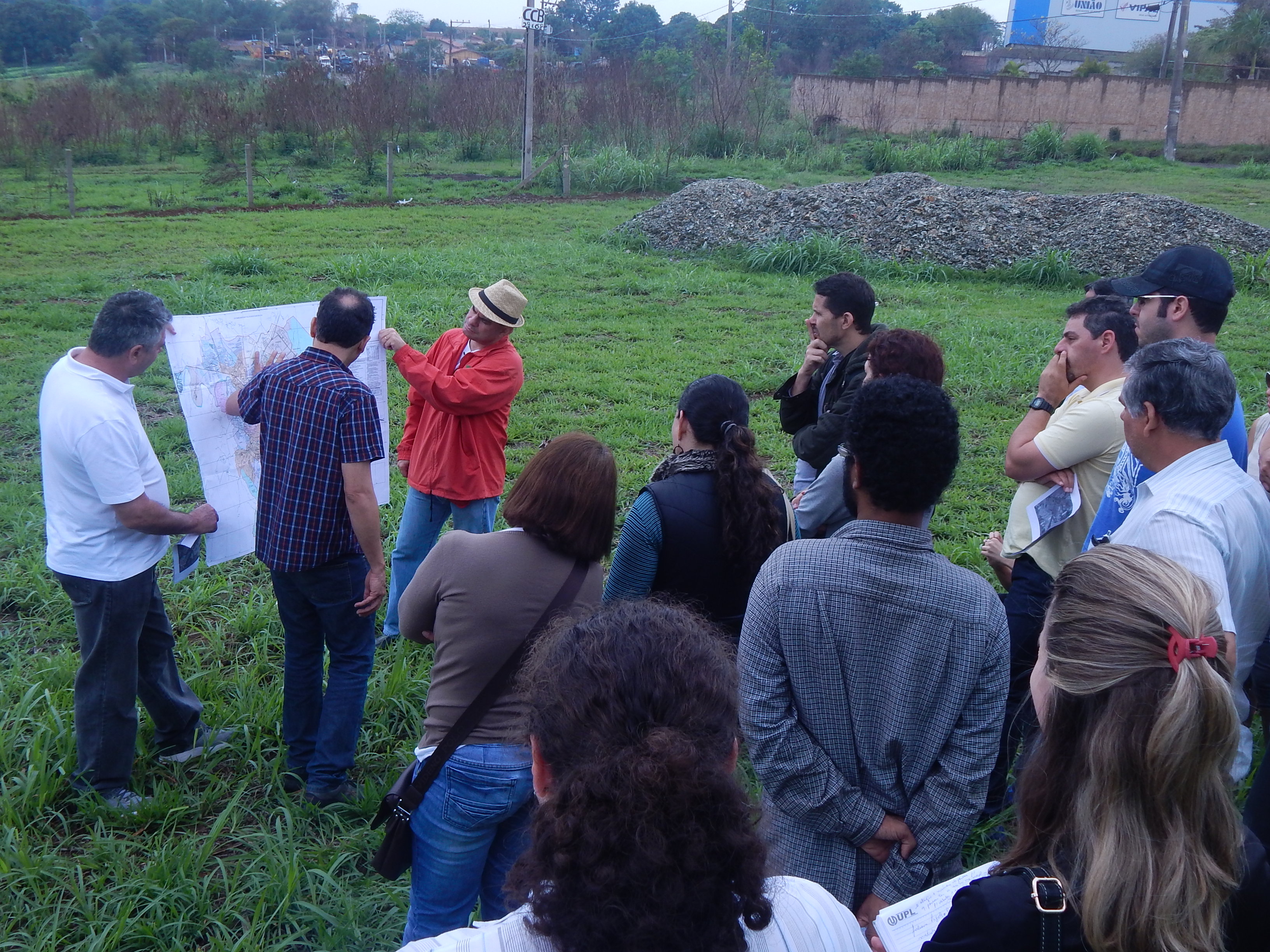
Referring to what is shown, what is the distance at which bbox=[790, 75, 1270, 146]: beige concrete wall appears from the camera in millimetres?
32594

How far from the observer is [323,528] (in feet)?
11.3

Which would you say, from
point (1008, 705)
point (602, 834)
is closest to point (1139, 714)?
point (602, 834)

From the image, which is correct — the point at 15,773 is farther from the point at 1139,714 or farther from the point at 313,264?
the point at 313,264

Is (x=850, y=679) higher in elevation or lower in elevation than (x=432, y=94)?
lower

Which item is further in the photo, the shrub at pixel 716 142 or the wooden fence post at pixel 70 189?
the shrub at pixel 716 142

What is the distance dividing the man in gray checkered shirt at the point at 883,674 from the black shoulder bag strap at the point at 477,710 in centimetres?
51

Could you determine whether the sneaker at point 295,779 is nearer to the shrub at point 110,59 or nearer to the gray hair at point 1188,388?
the gray hair at point 1188,388

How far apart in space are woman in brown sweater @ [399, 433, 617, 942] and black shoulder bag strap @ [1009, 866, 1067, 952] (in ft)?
4.14

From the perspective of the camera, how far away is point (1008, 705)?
3.67 metres

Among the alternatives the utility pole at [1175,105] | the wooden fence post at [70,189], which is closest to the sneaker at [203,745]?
the wooden fence post at [70,189]

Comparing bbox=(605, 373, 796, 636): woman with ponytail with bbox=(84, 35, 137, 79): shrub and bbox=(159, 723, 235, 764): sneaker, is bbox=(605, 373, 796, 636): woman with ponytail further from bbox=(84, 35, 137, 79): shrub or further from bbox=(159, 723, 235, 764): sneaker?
bbox=(84, 35, 137, 79): shrub

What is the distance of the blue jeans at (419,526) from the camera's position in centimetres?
464

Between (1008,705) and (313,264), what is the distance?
1088 centimetres

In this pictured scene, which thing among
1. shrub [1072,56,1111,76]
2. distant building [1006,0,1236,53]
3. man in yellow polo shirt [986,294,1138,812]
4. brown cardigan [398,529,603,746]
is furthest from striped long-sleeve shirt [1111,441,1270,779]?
distant building [1006,0,1236,53]
